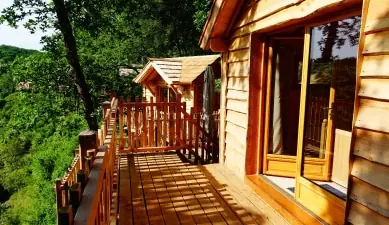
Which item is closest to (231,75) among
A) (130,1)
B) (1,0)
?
(130,1)

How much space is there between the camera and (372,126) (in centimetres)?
226

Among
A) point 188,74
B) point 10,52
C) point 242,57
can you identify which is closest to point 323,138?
point 242,57

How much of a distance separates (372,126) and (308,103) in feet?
4.36

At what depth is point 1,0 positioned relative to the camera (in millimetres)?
13008

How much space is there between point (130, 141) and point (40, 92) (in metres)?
9.36

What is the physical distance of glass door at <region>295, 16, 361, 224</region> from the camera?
3230 mm

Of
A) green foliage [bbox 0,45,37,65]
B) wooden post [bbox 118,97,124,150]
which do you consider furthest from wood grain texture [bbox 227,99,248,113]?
green foliage [bbox 0,45,37,65]

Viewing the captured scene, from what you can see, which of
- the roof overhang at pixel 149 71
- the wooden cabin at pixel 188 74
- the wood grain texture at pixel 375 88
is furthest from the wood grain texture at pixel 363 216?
the roof overhang at pixel 149 71

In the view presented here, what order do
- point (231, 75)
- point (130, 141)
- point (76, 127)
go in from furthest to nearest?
point (76, 127) → point (130, 141) → point (231, 75)

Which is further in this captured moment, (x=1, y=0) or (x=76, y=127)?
(x=76, y=127)

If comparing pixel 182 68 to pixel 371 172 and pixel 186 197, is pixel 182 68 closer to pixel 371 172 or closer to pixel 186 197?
pixel 186 197

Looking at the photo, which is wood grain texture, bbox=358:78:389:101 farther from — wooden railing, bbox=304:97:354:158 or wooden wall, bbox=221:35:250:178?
wooden wall, bbox=221:35:250:178

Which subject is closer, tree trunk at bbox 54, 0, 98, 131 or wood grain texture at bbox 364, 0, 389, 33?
wood grain texture at bbox 364, 0, 389, 33

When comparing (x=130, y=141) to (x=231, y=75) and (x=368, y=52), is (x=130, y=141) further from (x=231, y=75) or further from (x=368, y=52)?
(x=368, y=52)
